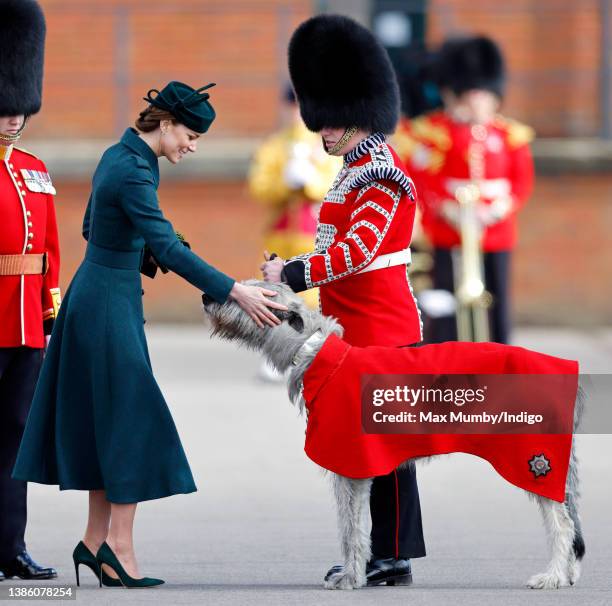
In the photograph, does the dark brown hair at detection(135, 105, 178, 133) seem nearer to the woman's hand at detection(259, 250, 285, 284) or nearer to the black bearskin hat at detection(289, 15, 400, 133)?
the woman's hand at detection(259, 250, 285, 284)

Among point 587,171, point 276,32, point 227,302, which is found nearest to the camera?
point 227,302

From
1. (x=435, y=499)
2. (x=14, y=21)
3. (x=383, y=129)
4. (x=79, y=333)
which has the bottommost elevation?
(x=435, y=499)

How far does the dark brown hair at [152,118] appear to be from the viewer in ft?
19.5

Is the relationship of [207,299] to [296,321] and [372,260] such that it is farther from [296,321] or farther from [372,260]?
[372,260]

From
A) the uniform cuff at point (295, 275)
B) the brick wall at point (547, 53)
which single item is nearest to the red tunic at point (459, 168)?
the brick wall at point (547, 53)

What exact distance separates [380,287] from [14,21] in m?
1.93

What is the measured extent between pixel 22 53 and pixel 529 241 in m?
9.58

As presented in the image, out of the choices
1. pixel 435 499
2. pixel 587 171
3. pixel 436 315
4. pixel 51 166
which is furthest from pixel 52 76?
pixel 435 499

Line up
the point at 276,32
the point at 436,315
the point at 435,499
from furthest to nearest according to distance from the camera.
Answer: the point at 276,32, the point at 436,315, the point at 435,499

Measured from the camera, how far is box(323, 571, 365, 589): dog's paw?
19.5 ft

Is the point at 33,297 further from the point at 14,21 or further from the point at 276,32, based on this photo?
the point at 276,32

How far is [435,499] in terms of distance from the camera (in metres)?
8.18

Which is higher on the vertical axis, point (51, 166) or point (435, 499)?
point (51, 166)

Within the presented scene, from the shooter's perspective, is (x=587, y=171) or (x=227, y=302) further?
(x=587, y=171)
